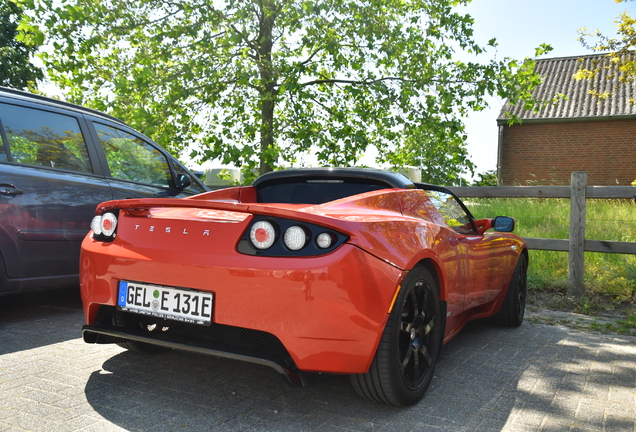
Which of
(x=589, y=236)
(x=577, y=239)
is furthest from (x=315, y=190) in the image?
(x=589, y=236)

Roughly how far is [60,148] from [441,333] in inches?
141

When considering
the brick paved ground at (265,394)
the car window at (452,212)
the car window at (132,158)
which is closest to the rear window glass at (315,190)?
the car window at (452,212)

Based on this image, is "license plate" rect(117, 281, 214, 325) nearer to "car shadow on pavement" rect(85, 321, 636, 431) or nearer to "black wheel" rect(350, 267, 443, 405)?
"car shadow on pavement" rect(85, 321, 636, 431)

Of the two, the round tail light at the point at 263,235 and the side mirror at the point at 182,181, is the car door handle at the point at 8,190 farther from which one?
the round tail light at the point at 263,235

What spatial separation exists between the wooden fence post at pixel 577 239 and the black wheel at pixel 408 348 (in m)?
4.31

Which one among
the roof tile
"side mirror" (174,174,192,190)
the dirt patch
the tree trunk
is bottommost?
the dirt patch

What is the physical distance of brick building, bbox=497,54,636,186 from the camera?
20.8 m

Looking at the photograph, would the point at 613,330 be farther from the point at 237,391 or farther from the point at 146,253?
the point at 146,253

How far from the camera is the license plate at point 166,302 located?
2.69 meters

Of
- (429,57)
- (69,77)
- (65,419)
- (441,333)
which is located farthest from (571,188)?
(69,77)

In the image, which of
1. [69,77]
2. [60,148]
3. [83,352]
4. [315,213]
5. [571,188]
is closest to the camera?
[315,213]

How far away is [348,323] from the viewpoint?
2.56 m

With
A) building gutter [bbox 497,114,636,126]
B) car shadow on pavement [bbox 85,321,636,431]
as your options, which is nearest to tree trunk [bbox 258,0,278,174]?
car shadow on pavement [bbox 85,321,636,431]

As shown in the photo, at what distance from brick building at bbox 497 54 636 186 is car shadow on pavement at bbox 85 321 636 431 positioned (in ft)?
58.0
